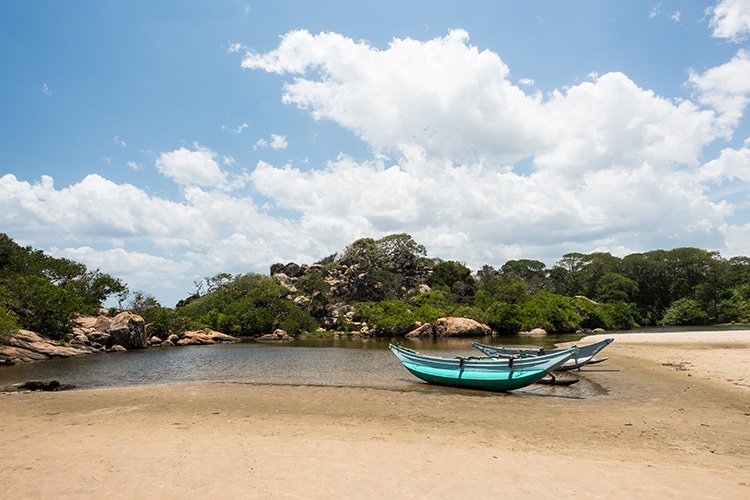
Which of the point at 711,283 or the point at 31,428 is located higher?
the point at 711,283

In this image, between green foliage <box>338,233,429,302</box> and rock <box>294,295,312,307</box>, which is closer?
rock <box>294,295,312,307</box>

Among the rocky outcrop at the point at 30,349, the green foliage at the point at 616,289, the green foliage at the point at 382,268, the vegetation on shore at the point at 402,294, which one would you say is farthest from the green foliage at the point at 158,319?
the green foliage at the point at 616,289

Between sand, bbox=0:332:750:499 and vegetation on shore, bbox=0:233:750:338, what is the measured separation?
79.1ft

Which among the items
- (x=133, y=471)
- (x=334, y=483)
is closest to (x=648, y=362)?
(x=334, y=483)

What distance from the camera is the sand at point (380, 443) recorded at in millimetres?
7430

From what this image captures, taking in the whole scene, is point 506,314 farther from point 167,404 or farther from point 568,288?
point 167,404

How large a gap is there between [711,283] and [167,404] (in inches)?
3926

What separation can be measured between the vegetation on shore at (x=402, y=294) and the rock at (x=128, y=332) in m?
4.11

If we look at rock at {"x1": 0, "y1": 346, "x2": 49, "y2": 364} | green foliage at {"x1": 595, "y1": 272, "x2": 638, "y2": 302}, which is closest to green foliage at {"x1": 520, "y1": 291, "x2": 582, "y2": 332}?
green foliage at {"x1": 595, "y1": 272, "x2": 638, "y2": 302}

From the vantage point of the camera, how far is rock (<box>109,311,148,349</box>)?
43.8m

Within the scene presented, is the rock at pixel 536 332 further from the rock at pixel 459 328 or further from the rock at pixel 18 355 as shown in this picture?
the rock at pixel 18 355

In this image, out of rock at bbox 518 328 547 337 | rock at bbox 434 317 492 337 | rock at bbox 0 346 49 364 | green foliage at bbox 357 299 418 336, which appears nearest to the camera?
rock at bbox 0 346 49 364

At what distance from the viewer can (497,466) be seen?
336 inches

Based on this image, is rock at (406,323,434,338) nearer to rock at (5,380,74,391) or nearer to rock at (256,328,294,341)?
rock at (256,328,294,341)
